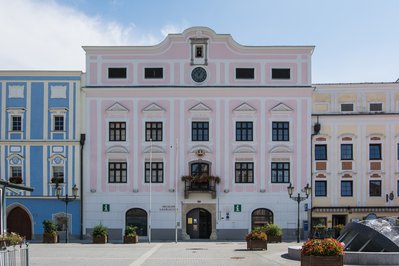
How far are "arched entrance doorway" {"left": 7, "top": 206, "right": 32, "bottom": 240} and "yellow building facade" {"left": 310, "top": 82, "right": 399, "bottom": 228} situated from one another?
68.1 feet

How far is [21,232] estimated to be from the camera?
4600cm

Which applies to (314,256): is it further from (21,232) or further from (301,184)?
(21,232)

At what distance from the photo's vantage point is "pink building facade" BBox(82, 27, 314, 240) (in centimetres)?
4600

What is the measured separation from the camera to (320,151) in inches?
1859

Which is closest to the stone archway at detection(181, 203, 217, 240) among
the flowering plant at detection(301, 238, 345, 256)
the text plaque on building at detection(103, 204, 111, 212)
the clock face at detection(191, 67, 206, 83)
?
the text plaque on building at detection(103, 204, 111, 212)

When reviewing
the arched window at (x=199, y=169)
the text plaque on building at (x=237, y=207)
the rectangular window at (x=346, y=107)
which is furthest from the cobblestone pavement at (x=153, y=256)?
the rectangular window at (x=346, y=107)

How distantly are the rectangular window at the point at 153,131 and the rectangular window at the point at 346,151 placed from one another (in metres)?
13.6

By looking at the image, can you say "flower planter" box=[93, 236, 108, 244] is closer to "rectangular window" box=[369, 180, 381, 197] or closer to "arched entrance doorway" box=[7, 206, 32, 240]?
"arched entrance doorway" box=[7, 206, 32, 240]

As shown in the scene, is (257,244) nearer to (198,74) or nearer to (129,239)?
(129,239)

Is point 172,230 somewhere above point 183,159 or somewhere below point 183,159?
below

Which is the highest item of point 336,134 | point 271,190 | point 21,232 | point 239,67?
point 239,67

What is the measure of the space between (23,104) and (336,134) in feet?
76.1

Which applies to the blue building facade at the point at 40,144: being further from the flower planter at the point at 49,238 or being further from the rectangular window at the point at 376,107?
the rectangular window at the point at 376,107

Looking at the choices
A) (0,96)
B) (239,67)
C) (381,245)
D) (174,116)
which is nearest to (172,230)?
(174,116)
